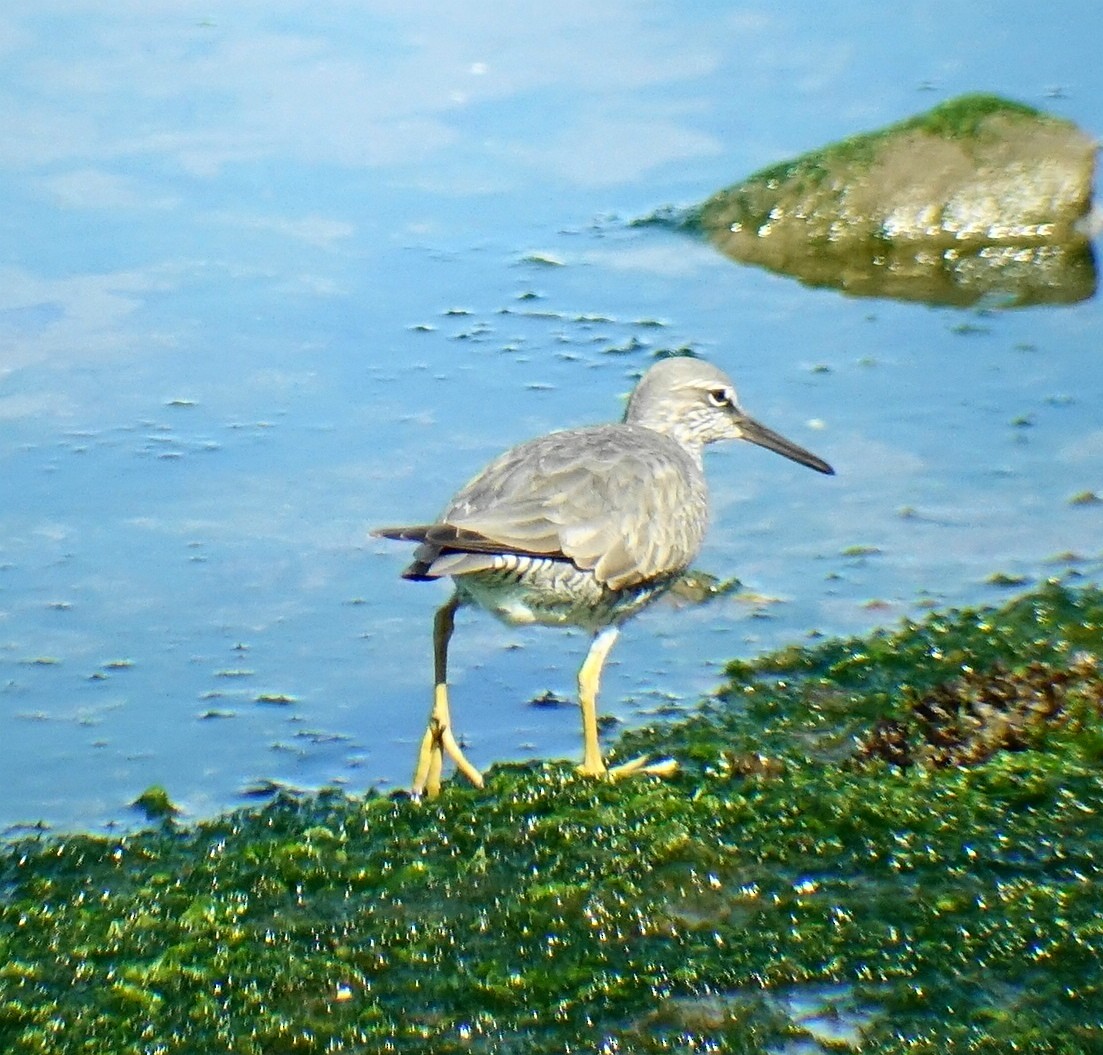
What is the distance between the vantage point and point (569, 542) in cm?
562

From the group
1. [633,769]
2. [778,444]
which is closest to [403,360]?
[778,444]

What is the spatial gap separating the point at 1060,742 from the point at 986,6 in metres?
8.30

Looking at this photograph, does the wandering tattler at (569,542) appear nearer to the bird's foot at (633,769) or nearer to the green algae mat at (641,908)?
the bird's foot at (633,769)

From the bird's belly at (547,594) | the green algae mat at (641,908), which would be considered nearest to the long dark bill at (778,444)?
the bird's belly at (547,594)

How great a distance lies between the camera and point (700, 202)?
33.9ft

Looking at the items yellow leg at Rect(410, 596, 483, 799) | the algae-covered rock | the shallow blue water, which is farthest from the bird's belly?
the algae-covered rock

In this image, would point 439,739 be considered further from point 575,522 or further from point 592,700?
point 575,522

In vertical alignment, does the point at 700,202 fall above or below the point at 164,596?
above

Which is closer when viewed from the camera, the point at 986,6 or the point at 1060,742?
the point at 1060,742

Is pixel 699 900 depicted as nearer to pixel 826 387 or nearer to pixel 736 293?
pixel 826 387

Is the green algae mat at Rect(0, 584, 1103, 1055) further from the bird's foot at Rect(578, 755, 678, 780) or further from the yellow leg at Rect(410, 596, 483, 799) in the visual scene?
the yellow leg at Rect(410, 596, 483, 799)

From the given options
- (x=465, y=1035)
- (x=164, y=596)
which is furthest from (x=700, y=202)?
(x=465, y=1035)

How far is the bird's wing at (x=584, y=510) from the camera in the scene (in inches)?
211

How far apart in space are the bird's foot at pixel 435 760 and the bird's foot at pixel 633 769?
0.36 meters
